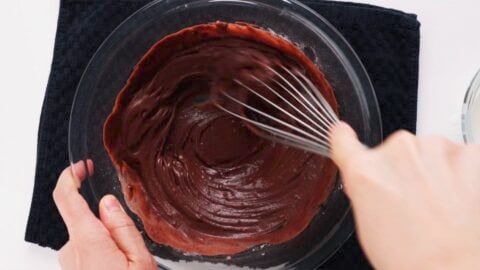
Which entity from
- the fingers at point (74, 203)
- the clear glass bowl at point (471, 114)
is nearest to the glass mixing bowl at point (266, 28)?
the fingers at point (74, 203)

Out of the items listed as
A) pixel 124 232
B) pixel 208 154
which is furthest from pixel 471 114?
pixel 124 232

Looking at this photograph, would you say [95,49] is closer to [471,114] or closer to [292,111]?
[292,111]

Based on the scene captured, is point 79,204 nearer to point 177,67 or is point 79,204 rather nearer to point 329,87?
point 177,67

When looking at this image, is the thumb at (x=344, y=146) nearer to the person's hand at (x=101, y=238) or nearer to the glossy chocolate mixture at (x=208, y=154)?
the glossy chocolate mixture at (x=208, y=154)

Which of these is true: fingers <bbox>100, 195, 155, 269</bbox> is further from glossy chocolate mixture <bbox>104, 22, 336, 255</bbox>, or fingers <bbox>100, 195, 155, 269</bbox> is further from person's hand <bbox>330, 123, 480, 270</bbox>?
person's hand <bbox>330, 123, 480, 270</bbox>

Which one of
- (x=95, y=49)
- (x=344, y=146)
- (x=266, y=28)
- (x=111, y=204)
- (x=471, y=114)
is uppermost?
(x=95, y=49)

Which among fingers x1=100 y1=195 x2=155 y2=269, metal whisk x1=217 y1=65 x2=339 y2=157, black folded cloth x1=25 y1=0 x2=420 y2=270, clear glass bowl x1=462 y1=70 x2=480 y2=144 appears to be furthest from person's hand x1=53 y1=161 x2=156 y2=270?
clear glass bowl x1=462 y1=70 x2=480 y2=144
